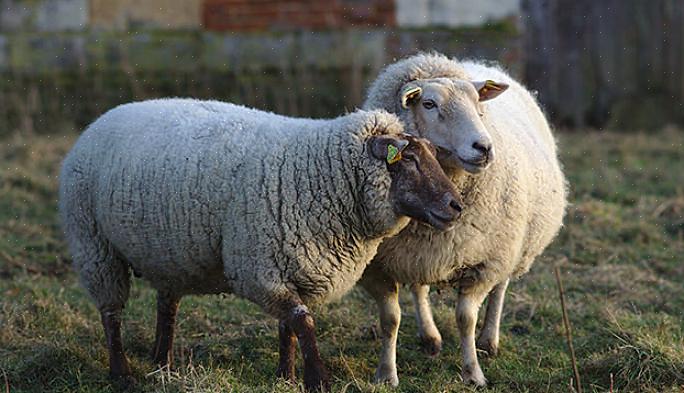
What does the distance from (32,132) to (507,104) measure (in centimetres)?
778

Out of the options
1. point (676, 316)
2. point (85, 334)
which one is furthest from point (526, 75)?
point (85, 334)

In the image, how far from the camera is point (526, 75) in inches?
551

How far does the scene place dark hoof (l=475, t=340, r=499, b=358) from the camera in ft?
20.0

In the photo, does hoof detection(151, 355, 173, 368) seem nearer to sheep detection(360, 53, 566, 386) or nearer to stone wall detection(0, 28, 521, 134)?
sheep detection(360, 53, 566, 386)

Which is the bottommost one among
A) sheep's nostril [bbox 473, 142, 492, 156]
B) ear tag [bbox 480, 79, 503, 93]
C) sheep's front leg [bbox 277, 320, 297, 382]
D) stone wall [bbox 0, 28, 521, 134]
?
stone wall [bbox 0, 28, 521, 134]

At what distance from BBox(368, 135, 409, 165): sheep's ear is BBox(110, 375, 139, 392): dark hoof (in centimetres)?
175

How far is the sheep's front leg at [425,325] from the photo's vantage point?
6059 mm

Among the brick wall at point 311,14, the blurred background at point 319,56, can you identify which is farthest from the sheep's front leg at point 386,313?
the brick wall at point 311,14

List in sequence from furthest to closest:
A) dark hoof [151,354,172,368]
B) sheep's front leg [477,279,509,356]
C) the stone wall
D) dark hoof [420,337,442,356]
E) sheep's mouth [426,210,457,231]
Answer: the stone wall < sheep's front leg [477,279,509,356] < dark hoof [420,337,442,356] < dark hoof [151,354,172,368] < sheep's mouth [426,210,457,231]

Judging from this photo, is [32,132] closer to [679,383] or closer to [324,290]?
[324,290]

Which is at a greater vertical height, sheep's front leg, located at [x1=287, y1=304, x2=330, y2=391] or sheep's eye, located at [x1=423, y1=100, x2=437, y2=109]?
sheep's eye, located at [x1=423, y1=100, x2=437, y2=109]

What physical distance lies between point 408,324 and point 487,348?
63 cm

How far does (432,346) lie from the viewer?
6055mm

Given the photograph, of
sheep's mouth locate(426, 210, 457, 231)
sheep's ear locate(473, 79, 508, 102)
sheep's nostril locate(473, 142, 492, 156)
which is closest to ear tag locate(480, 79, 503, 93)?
sheep's ear locate(473, 79, 508, 102)
